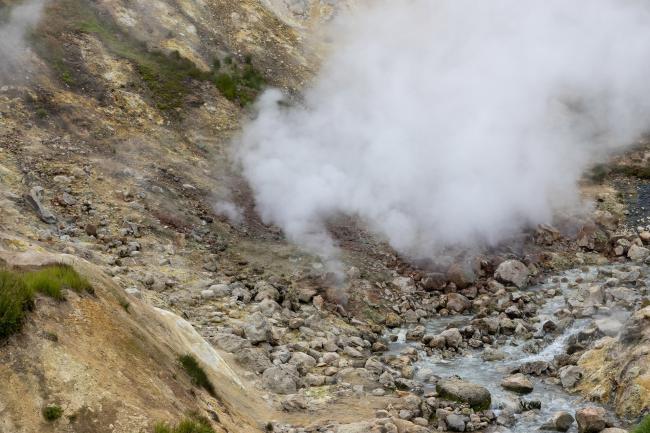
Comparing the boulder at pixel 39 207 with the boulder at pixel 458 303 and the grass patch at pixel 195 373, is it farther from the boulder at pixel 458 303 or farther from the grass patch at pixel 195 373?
the boulder at pixel 458 303

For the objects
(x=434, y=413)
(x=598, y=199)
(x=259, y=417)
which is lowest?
(x=259, y=417)

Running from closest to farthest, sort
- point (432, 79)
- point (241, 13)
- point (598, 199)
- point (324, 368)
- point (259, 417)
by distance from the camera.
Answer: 1. point (259, 417)
2. point (324, 368)
3. point (598, 199)
4. point (432, 79)
5. point (241, 13)

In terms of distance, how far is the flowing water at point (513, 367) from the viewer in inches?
395

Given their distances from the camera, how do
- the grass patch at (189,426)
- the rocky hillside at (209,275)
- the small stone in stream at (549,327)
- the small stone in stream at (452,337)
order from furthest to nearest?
the small stone in stream at (549,327), the small stone in stream at (452,337), the rocky hillside at (209,275), the grass patch at (189,426)

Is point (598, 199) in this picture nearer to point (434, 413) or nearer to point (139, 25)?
point (434, 413)

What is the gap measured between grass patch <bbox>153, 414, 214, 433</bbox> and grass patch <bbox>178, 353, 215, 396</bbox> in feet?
4.14

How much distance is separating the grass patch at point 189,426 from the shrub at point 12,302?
1669mm

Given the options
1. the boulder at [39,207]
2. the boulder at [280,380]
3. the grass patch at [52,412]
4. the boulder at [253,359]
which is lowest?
the grass patch at [52,412]

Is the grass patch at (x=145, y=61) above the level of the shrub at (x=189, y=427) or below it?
above

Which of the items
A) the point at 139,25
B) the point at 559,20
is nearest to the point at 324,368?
the point at 139,25

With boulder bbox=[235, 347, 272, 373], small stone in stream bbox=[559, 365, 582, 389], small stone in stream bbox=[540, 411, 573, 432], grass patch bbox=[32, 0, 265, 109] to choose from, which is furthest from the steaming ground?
small stone in stream bbox=[540, 411, 573, 432]

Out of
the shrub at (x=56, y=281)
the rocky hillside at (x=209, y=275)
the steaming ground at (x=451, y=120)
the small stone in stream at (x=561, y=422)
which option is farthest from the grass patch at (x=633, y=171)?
the shrub at (x=56, y=281)

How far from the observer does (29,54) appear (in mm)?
19797

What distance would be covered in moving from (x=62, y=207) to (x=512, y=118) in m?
17.5
